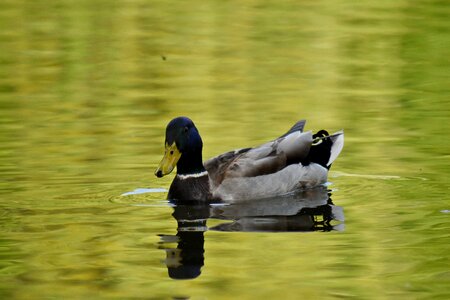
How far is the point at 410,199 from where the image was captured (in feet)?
39.6

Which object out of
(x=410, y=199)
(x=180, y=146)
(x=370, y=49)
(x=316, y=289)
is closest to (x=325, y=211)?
(x=410, y=199)

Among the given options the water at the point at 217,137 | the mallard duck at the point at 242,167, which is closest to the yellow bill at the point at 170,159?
the mallard duck at the point at 242,167

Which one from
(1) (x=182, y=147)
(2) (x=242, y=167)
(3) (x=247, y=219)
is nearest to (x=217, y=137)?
(2) (x=242, y=167)

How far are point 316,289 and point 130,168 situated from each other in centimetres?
460

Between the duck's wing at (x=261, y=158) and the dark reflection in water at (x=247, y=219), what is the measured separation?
30 cm

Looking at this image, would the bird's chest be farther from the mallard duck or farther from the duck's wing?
the duck's wing

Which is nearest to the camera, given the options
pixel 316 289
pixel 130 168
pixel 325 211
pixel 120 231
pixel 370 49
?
pixel 316 289

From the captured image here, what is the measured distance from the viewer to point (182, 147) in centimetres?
1262

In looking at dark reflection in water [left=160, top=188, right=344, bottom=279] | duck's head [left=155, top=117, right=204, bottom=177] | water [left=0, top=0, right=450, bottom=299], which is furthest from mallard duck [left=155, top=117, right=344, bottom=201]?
water [left=0, top=0, right=450, bottom=299]

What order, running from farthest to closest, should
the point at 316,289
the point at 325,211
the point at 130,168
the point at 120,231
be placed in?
the point at 130,168
the point at 325,211
the point at 120,231
the point at 316,289

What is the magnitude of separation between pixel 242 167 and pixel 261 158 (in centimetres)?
26

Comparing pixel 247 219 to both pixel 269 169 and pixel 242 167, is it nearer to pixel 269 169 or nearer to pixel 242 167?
pixel 242 167

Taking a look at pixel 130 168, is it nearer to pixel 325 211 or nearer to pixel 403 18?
pixel 325 211

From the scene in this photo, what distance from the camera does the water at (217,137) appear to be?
9648mm
